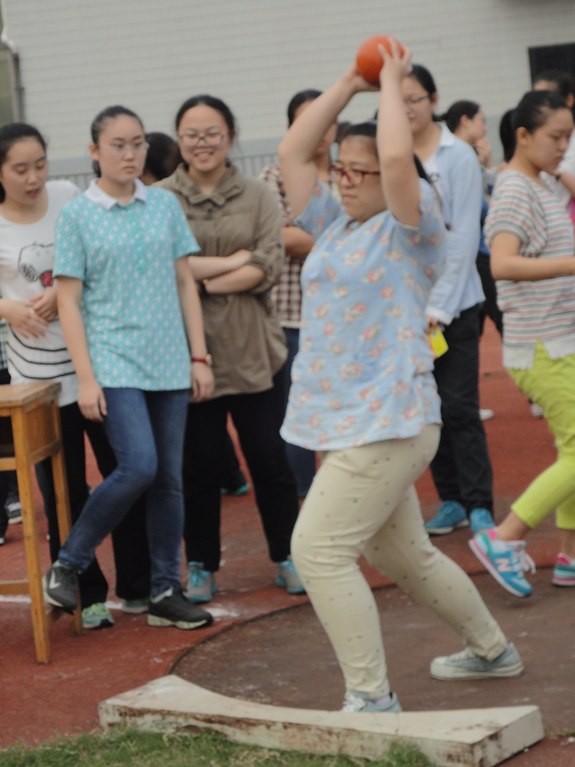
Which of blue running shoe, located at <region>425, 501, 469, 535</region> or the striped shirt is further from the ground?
the striped shirt

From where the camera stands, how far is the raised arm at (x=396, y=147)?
466 centimetres

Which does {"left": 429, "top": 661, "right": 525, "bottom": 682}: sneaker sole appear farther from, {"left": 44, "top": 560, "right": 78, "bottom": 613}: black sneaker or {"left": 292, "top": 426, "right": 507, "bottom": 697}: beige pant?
{"left": 44, "top": 560, "right": 78, "bottom": 613}: black sneaker

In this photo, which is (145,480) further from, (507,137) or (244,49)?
(244,49)

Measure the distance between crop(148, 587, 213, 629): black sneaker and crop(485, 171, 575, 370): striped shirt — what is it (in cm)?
165

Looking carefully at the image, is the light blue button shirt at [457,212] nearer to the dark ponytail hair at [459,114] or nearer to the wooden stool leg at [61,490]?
the wooden stool leg at [61,490]

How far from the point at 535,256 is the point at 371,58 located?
1866mm

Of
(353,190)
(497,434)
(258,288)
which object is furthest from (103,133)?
(497,434)

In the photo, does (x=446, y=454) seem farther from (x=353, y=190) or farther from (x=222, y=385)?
(x=353, y=190)

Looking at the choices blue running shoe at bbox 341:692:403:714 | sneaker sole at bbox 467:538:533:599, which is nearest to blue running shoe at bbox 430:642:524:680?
blue running shoe at bbox 341:692:403:714

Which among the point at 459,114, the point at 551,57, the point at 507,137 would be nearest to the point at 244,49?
the point at 551,57

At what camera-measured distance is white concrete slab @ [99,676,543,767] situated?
4.54 metres

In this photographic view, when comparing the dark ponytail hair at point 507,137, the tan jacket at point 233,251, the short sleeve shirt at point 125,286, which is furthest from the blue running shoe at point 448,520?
the short sleeve shirt at point 125,286

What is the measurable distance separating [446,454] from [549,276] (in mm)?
1820

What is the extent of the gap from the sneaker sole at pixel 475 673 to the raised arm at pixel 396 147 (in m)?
1.67
